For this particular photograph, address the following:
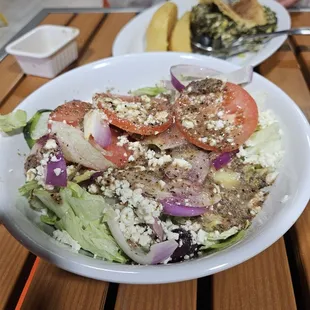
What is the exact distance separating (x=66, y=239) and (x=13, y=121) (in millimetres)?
360

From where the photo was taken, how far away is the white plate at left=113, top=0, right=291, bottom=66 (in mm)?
1386

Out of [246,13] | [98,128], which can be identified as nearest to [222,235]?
[98,128]

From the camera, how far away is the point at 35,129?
3.16ft

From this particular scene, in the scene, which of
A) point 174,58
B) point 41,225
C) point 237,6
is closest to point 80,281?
point 41,225

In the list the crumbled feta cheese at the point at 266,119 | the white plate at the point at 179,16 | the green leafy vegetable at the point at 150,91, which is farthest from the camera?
the white plate at the point at 179,16

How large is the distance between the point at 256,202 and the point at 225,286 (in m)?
0.19

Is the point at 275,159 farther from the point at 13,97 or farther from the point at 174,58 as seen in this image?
the point at 13,97

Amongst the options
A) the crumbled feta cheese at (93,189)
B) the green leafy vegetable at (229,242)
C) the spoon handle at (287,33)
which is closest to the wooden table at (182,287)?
the green leafy vegetable at (229,242)

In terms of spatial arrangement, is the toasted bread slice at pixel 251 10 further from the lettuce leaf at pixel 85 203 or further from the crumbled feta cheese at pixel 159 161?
the lettuce leaf at pixel 85 203

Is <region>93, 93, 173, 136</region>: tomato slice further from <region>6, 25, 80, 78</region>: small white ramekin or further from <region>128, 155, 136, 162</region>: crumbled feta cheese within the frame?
<region>6, 25, 80, 78</region>: small white ramekin

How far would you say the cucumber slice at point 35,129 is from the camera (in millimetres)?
952

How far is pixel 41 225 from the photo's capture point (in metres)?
0.77

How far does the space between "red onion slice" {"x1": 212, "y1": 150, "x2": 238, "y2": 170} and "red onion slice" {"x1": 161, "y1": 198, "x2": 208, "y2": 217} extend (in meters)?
0.14

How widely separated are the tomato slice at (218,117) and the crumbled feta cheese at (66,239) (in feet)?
1.11
